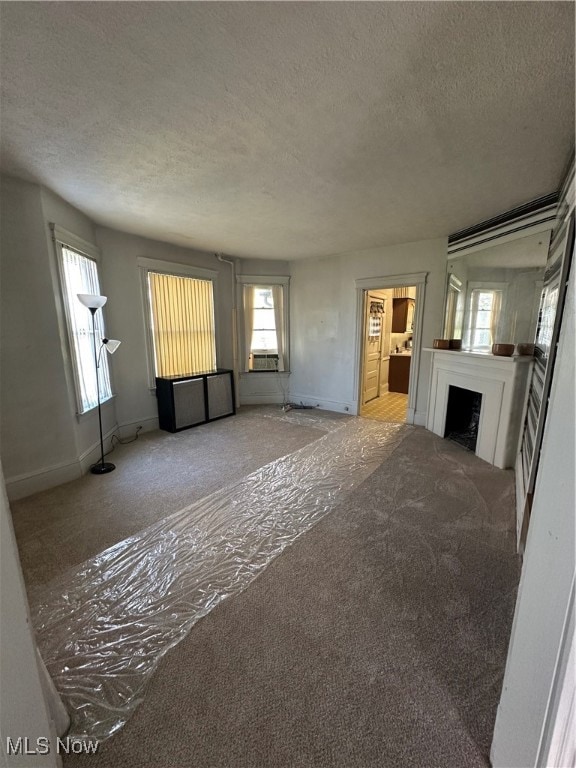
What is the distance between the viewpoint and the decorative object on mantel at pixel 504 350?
3054 millimetres

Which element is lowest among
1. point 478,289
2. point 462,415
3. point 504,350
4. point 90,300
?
point 462,415

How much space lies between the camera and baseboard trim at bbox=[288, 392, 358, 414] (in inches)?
202

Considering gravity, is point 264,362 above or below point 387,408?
above

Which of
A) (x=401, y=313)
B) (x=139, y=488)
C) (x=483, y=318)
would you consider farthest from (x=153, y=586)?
(x=401, y=313)

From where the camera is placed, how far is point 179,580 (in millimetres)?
1764

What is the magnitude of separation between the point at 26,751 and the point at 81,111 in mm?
2606

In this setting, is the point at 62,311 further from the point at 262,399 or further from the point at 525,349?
the point at 525,349

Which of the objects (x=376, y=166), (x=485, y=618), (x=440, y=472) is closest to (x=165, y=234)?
(x=376, y=166)

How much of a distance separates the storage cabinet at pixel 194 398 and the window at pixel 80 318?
84 cm

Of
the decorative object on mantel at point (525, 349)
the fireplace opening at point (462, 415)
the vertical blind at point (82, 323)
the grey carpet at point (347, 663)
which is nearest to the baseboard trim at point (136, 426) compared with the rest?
the vertical blind at point (82, 323)

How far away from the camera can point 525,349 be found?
2992 mm

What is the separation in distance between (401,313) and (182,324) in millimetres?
4820

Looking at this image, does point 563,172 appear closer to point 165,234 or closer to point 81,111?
point 81,111

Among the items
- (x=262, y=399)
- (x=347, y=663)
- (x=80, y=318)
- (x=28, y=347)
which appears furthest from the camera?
(x=262, y=399)
